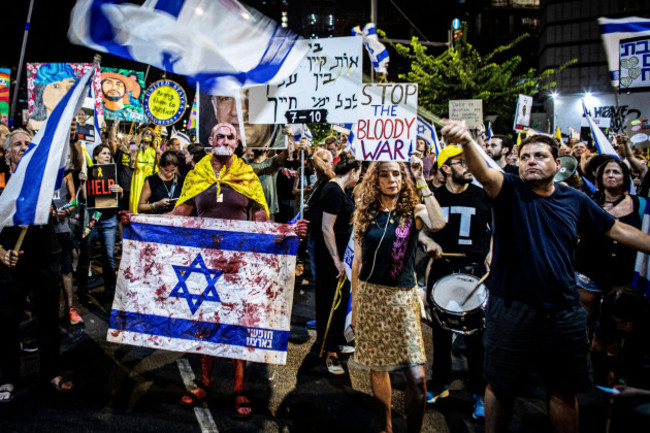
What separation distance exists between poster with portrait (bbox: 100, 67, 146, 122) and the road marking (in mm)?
9726

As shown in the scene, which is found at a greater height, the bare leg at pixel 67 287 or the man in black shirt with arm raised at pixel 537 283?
the man in black shirt with arm raised at pixel 537 283

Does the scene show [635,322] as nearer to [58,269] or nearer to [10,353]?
[58,269]

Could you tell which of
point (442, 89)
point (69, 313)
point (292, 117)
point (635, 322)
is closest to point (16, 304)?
point (69, 313)

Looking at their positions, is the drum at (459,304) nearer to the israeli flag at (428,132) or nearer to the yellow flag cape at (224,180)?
the yellow flag cape at (224,180)

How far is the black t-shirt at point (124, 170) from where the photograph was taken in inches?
314

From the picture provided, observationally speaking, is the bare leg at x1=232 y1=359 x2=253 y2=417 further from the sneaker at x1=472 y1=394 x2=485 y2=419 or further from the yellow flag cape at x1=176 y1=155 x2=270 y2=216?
the sneaker at x1=472 y1=394 x2=485 y2=419

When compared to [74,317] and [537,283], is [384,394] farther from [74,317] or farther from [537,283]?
[74,317]

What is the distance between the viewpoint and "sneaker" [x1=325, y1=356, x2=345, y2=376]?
4465 mm

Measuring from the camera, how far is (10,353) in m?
3.82

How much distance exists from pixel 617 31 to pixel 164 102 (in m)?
7.33

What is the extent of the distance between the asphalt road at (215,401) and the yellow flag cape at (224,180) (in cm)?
172

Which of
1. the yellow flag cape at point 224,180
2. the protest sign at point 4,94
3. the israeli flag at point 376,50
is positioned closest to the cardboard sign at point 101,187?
the yellow flag cape at point 224,180

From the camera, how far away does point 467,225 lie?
404cm

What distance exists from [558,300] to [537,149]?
3.05 feet
